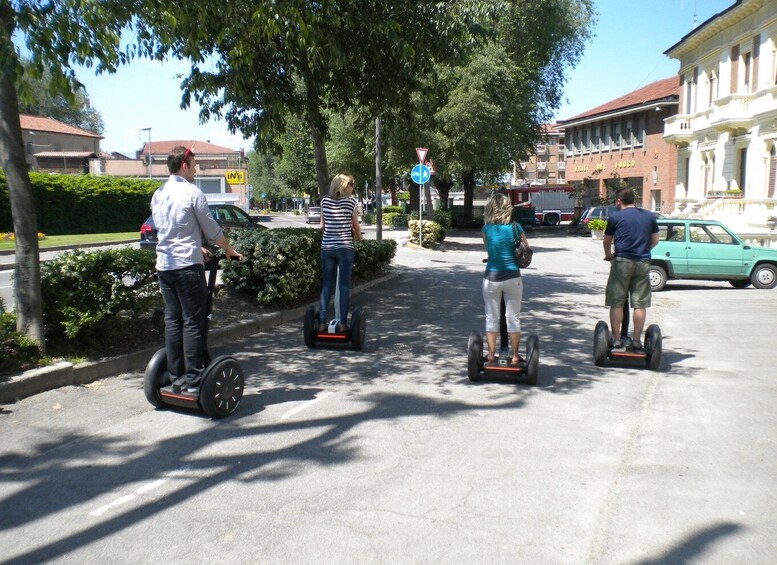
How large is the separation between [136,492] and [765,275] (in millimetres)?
14854

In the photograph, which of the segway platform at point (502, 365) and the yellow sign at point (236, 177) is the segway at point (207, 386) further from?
the yellow sign at point (236, 177)

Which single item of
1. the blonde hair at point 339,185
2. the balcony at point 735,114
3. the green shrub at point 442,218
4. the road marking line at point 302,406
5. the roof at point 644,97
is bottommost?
the road marking line at point 302,406

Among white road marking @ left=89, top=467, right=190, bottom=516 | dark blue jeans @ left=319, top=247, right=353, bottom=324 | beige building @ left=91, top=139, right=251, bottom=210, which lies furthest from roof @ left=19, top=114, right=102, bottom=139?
white road marking @ left=89, top=467, right=190, bottom=516

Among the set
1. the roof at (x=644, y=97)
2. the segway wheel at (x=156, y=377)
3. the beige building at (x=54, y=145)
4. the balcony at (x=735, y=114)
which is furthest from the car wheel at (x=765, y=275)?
the beige building at (x=54, y=145)

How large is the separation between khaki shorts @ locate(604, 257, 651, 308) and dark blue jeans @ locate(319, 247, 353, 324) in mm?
2776

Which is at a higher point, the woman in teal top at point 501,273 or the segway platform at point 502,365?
the woman in teal top at point 501,273

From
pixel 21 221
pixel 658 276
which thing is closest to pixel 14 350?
pixel 21 221

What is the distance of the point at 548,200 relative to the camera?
2051 inches

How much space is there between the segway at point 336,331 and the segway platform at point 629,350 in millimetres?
2576

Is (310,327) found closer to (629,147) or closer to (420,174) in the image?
(420,174)

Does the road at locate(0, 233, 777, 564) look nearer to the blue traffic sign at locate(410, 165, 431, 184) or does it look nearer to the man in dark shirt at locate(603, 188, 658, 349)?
the man in dark shirt at locate(603, 188, 658, 349)

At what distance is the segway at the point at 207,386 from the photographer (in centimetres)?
536

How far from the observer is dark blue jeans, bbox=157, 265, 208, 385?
532 centimetres

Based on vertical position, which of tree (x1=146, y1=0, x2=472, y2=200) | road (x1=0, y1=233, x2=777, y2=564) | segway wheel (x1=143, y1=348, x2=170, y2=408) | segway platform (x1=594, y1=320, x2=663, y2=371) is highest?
tree (x1=146, y1=0, x2=472, y2=200)
